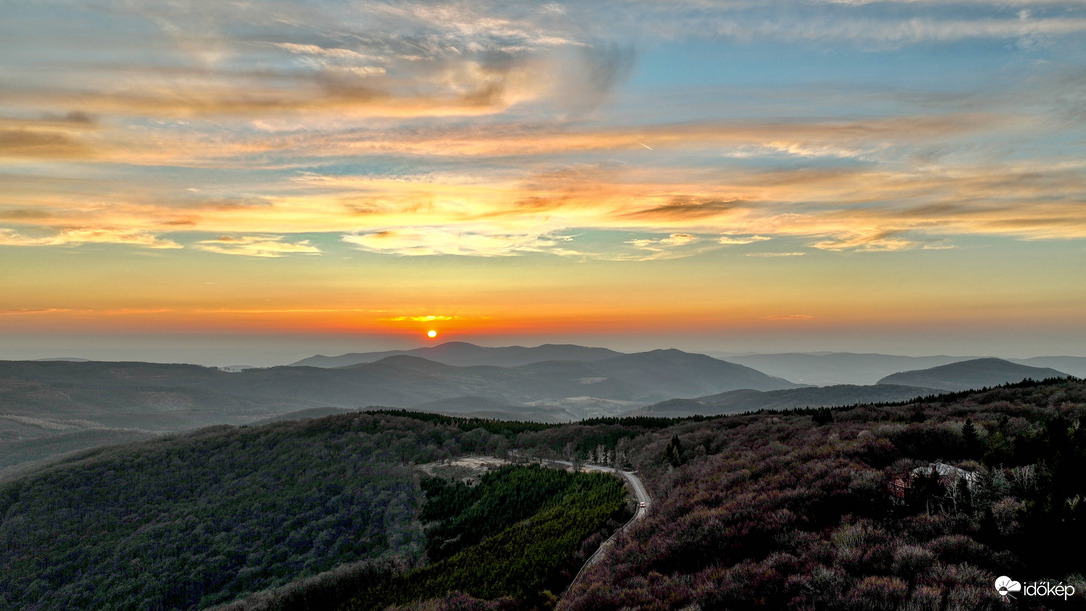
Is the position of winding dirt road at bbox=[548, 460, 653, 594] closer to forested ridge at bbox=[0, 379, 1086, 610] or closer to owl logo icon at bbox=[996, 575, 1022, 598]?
forested ridge at bbox=[0, 379, 1086, 610]

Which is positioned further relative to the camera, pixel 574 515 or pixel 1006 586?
pixel 574 515

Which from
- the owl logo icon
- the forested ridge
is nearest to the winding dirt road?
the forested ridge

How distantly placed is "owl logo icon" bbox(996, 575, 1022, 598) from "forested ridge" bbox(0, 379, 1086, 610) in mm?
367

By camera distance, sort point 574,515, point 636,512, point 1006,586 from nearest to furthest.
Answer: point 1006,586 → point 636,512 → point 574,515

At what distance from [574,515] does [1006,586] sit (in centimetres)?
3491

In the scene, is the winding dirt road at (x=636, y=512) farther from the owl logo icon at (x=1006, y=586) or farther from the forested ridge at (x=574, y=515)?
the owl logo icon at (x=1006, y=586)

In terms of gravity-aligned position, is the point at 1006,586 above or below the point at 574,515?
above

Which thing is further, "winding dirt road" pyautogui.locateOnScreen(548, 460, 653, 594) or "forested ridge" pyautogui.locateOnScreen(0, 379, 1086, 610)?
"winding dirt road" pyautogui.locateOnScreen(548, 460, 653, 594)

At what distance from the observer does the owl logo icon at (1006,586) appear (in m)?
13.0

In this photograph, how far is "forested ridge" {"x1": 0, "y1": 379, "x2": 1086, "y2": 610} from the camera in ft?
53.0

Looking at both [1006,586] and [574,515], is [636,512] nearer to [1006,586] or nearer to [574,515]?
[574,515]

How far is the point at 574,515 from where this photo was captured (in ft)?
147

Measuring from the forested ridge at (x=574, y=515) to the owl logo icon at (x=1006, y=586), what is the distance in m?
0.37

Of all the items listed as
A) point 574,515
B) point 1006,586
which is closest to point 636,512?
point 574,515
